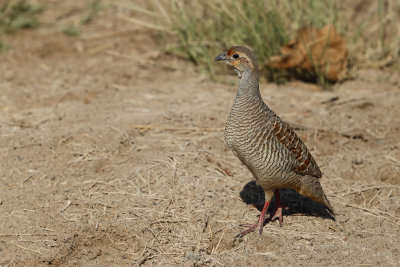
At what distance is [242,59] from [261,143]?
0.72 metres

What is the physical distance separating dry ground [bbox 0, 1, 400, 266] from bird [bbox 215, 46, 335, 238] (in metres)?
0.41

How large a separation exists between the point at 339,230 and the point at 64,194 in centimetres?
239

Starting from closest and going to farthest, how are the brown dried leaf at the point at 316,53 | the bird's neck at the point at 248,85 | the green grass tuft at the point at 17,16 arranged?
the bird's neck at the point at 248,85, the brown dried leaf at the point at 316,53, the green grass tuft at the point at 17,16

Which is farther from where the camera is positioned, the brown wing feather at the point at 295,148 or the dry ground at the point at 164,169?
the brown wing feather at the point at 295,148

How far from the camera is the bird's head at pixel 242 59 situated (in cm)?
435

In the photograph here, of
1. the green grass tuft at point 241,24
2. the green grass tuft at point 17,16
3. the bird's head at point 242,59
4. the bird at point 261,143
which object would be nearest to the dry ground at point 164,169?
the green grass tuft at point 241,24

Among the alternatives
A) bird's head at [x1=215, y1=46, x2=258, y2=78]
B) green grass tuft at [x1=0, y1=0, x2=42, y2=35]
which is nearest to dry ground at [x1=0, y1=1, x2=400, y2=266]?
green grass tuft at [x1=0, y1=0, x2=42, y2=35]

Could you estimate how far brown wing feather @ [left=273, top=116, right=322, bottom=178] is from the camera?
4.36 metres

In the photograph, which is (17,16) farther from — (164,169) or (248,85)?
(248,85)

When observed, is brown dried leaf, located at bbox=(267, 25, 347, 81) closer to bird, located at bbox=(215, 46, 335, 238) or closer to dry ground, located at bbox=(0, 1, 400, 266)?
dry ground, located at bbox=(0, 1, 400, 266)

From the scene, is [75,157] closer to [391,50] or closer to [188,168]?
[188,168]

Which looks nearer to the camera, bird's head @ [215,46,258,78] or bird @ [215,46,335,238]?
bird @ [215,46,335,238]

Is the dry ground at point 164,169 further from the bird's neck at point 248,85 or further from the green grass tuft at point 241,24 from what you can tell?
the bird's neck at point 248,85

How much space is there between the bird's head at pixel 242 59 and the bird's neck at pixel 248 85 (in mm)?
32
